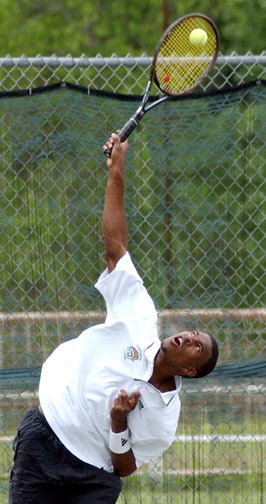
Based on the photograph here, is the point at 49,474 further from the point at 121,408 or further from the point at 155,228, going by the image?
the point at 155,228

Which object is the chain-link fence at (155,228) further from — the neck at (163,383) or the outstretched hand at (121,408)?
the outstretched hand at (121,408)

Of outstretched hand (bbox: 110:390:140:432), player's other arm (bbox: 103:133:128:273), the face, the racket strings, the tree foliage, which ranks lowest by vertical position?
the tree foliage

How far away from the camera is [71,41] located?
11.5 m

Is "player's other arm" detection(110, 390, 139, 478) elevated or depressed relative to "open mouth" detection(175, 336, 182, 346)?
depressed

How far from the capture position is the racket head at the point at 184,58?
176 inches

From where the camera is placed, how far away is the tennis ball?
4520 millimetres

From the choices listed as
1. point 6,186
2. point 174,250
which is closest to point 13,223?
point 6,186

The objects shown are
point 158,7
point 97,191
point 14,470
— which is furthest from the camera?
point 158,7

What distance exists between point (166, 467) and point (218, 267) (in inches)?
43.9

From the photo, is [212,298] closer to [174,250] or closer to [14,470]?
[174,250]

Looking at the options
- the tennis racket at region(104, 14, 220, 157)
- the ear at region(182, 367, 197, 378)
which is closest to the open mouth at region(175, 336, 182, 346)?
the ear at region(182, 367, 197, 378)

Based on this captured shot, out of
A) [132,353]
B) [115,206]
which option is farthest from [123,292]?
[115,206]

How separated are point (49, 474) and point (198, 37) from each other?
2.17 m

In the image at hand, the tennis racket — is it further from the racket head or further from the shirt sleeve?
the shirt sleeve
